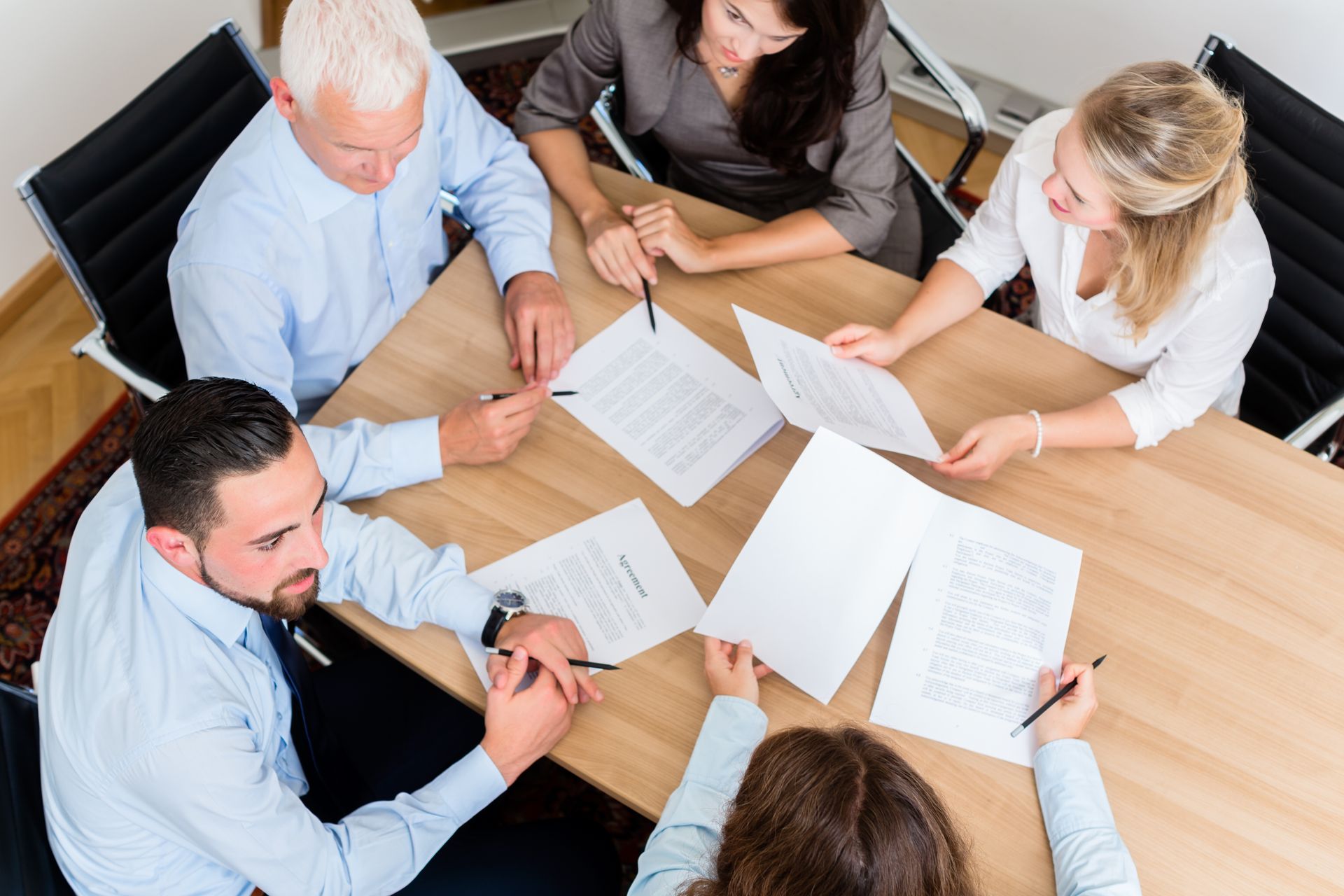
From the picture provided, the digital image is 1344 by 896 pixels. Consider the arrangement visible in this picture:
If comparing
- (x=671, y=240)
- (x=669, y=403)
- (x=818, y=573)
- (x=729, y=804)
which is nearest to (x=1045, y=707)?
(x=818, y=573)

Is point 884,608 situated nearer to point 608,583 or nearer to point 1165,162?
point 608,583

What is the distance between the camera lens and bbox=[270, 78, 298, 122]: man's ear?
139cm

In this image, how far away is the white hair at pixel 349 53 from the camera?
1330mm

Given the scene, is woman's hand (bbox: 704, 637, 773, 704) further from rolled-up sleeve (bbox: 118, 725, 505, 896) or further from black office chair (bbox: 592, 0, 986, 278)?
black office chair (bbox: 592, 0, 986, 278)

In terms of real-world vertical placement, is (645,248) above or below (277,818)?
above

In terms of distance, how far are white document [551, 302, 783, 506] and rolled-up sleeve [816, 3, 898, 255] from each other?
0.39 m

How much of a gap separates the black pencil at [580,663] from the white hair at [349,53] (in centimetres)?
76

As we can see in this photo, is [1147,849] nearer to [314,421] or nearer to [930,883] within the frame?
[930,883]

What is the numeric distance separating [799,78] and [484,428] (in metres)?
0.85

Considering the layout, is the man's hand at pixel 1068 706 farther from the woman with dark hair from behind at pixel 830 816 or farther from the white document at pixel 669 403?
the white document at pixel 669 403

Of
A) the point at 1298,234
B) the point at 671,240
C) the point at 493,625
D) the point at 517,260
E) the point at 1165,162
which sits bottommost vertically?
the point at 493,625

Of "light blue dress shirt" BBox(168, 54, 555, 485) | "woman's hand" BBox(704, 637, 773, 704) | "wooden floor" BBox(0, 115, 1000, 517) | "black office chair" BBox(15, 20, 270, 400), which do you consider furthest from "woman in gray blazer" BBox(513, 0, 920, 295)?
"wooden floor" BBox(0, 115, 1000, 517)

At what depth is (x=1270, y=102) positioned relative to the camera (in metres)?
1.71

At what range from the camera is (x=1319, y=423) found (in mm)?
1651
